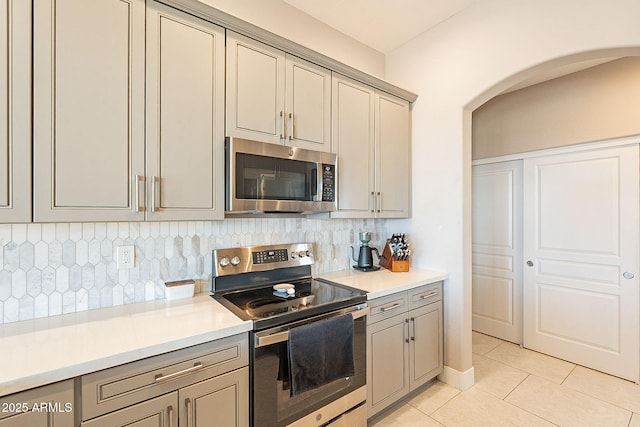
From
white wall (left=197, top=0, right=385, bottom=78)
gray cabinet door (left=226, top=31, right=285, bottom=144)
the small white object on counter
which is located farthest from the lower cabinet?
white wall (left=197, top=0, right=385, bottom=78)

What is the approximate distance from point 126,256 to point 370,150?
1.85 m

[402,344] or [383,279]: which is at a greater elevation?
[383,279]

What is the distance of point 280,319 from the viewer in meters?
1.47

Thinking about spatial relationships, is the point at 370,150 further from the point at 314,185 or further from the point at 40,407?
the point at 40,407

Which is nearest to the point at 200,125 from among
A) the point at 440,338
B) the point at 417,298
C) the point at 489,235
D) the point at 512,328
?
the point at 417,298

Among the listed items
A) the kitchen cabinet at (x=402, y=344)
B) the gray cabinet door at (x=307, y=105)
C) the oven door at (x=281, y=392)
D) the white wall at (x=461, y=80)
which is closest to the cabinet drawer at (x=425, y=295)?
the kitchen cabinet at (x=402, y=344)

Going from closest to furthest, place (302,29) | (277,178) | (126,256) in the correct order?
(126,256)
(277,178)
(302,29)

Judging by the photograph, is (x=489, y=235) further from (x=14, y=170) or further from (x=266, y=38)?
(x=14, y=170)

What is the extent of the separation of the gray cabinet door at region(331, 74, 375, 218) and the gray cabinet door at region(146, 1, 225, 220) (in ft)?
2.89

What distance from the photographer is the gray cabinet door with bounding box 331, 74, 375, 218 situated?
87.9 inches

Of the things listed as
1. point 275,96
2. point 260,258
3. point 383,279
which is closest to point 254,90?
point 275,96

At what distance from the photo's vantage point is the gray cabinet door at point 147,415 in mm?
1071

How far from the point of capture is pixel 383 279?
2273 millimetres

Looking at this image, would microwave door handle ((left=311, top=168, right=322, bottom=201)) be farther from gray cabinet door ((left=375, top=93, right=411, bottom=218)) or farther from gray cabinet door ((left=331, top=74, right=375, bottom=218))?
gray cabinet door ((left=375, top=93, right=411, bottom=218))
